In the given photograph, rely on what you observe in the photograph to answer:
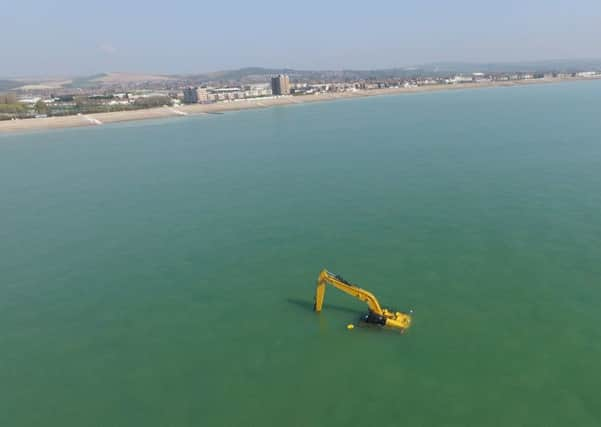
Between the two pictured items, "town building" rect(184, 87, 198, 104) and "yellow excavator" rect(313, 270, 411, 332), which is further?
Answer: "town building" rect(184, 87, 198, 104)

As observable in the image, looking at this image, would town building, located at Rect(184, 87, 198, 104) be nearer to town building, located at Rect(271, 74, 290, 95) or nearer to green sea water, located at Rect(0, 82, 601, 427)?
town building, located at Rect(271, 74, 290, 95)

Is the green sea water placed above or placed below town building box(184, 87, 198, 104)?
below

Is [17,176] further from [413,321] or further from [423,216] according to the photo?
[413,321]

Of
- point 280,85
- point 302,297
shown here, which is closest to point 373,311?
point 302,297

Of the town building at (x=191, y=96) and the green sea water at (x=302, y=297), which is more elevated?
the town building at (x=191, y=96)

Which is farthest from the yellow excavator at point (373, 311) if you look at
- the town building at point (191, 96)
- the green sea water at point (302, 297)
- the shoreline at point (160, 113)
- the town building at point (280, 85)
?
the town building at point (280, 85)

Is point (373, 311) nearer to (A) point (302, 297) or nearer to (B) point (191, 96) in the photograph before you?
(A) point (302, 297)

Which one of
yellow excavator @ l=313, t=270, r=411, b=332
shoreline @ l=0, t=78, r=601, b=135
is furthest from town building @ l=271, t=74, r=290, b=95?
yellow excavator @ l=313, t=270, r=411, b=332

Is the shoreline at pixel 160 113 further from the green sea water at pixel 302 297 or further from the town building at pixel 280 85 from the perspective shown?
the green sea water at pixel 302 297
